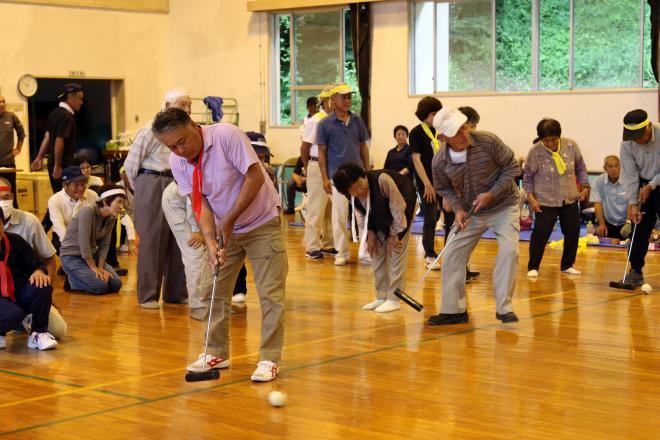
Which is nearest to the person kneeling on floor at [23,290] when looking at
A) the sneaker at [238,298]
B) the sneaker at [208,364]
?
the sneaker at [208,364]

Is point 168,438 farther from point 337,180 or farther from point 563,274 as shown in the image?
point 563,274

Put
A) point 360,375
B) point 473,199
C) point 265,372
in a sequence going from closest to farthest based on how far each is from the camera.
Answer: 1. point 265,372
2. point 360,375
3. point 473,199

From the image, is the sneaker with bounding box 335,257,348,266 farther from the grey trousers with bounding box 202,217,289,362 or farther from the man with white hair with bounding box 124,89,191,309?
the grey trousers with bounding box 202,217,289,362

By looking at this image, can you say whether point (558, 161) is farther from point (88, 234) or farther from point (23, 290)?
point (23, 290)

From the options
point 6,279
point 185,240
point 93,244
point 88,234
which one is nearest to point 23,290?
point 6,279

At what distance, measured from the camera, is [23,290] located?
6566 millimetres

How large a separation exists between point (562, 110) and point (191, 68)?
7.77 meters

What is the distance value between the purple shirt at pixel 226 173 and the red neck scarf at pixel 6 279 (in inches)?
64.3

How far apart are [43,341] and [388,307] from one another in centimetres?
260

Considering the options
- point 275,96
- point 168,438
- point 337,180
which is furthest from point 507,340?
point 275,96

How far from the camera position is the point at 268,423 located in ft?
15.8

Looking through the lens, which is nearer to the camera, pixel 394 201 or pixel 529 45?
pixel 394 201

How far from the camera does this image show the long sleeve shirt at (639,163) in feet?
27.6

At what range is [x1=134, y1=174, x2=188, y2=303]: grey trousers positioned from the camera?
26.1 feet
